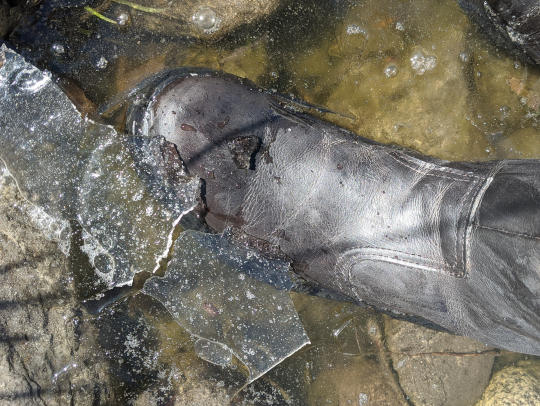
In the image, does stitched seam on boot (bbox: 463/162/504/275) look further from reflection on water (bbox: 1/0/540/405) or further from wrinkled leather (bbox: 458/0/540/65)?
wrinkled leather (bbox: 458/0/540/65)

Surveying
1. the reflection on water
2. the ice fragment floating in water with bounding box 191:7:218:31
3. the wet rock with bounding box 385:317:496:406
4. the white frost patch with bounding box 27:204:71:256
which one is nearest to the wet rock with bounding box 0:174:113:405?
the white frost patch with bounding box 27:204:71:256

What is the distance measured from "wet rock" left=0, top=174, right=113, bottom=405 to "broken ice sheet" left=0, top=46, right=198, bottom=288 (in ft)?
0.38

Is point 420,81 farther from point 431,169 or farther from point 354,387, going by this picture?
point 354,387

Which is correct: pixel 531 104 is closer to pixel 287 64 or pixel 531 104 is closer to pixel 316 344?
pixel 287 64

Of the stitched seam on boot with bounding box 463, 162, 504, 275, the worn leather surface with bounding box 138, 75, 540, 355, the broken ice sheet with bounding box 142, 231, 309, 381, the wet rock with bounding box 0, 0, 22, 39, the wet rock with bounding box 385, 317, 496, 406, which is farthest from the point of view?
the wet rock with bounding box 385, 317, 496, 406

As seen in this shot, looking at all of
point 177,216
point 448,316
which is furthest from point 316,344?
point 177,216

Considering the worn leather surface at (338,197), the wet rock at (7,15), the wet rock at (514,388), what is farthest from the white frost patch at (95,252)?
the wet rock at (514,388)

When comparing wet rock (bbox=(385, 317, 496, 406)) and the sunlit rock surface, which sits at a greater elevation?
the sunlit rock surface

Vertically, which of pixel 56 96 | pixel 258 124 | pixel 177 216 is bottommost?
pixel 177 216

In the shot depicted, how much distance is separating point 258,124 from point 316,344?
4.49 feet

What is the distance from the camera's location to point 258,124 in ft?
6.88

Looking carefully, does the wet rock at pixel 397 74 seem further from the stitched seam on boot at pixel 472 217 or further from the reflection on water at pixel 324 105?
the stitched seam on boot at pixel 472 217

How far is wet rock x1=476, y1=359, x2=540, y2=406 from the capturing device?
2895 mm

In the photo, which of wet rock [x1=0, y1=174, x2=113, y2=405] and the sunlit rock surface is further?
the sunlit rock surface
